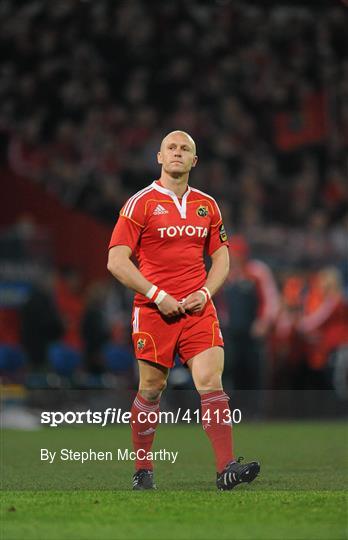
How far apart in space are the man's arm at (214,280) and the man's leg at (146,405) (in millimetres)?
396

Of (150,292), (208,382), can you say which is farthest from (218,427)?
(150,292)

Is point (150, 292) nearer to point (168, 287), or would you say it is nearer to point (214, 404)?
point (168, 287)

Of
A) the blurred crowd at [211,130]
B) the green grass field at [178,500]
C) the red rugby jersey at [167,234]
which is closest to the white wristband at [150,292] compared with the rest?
the red rugby jersey at [167,234]

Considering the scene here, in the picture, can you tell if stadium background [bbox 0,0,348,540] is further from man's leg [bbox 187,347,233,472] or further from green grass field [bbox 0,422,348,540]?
man's leg [bbox 187,347,233,472]

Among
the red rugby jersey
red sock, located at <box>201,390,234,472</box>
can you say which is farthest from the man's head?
red sock, located at <box>201,390,234,472</box>

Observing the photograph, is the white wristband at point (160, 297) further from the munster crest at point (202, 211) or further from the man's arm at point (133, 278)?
the munster crest at point (202, 211)

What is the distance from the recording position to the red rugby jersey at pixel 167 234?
6.45 metres

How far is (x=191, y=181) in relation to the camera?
18234 mm

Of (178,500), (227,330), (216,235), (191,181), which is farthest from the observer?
(191,181)

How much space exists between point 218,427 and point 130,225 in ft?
3.78

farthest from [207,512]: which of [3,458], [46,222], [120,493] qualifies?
[46,222]

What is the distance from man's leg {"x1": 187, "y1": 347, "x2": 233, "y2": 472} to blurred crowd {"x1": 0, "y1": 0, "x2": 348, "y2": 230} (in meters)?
11.3

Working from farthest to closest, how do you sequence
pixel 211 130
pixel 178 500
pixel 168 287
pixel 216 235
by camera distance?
Result: pixel 211 130 → pixel 216 235 → pixel 168 287 → pixel 178 500

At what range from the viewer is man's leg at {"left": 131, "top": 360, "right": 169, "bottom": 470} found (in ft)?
21.4
